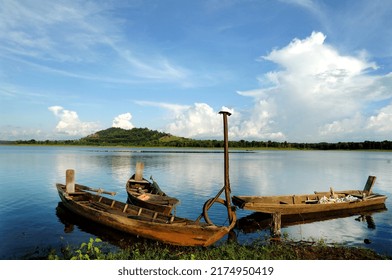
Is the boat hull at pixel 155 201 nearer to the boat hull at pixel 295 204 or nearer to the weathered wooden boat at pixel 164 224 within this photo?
the weathered wooden boat at pixel 164 224

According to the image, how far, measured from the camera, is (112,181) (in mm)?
38062

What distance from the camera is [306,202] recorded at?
23.2 meters

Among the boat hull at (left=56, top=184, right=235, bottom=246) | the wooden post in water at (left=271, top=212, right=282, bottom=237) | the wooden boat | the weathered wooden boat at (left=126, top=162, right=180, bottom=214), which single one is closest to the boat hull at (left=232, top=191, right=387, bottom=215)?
the wooden boat

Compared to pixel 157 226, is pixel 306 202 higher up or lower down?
lower down

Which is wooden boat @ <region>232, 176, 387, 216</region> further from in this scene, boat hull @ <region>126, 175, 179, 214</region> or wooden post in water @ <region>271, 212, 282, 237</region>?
boat hull @ <region>126, 175, 179, 214</region>

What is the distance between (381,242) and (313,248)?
288 inches

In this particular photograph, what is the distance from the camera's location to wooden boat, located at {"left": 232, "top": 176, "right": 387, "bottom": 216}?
19.6 metres

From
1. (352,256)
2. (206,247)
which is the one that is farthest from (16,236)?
(352,256)

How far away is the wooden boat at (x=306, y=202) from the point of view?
772 inches

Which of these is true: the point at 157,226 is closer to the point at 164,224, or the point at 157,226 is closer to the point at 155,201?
the point at 164,224

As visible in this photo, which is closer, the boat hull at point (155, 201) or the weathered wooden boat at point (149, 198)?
the boat hull at point (155, 201)

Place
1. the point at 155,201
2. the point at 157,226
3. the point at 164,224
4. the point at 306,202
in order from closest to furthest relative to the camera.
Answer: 1. the point at 164,224
2. the point at 157,226
3. the point at 155,201
4. the point at 306,202

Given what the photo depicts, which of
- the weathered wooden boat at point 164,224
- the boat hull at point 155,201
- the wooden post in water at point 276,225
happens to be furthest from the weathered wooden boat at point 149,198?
the wooden post in water at point 276,225

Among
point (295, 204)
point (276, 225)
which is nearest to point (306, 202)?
point (295, 204)
